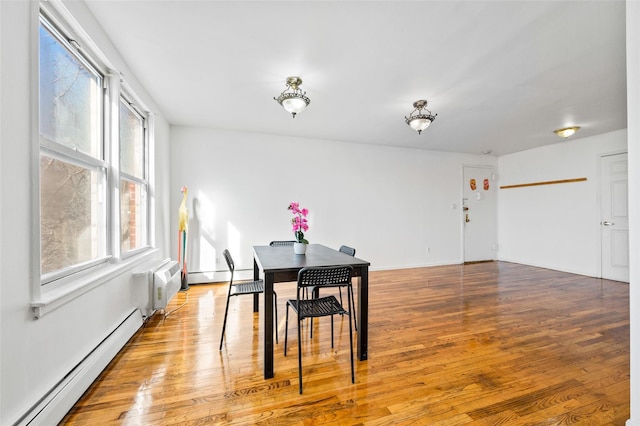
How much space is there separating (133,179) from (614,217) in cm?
753

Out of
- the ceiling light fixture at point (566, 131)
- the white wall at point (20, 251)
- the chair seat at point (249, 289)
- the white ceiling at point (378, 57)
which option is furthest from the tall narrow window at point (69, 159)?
the ceiling light fixture at point (566, 131)

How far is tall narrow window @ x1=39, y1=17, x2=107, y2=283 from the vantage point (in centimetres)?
163

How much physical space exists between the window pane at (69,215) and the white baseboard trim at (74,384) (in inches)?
26.4

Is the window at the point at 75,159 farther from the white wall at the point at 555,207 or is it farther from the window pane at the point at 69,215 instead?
the white wall at the point at 555,207

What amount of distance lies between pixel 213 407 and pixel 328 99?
325 centimetres

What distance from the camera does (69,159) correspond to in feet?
5.97

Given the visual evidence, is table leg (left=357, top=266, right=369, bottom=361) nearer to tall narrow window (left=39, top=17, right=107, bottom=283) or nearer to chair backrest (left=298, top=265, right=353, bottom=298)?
chair backrest (left=298, top=265, right=353, bottom=298)

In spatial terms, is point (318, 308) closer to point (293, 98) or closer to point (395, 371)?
point (395, 371)

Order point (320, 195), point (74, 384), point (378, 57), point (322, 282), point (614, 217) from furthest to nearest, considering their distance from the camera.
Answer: point (320, 195) < point (614, 217) < point (378, 57) < point (322, 282) < point (74, 384)

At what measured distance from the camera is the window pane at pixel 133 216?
2.84 m

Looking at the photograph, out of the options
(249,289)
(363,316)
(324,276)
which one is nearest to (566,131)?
(363,316)

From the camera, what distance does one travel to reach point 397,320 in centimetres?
298

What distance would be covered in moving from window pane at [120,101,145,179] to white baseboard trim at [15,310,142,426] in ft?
5.47

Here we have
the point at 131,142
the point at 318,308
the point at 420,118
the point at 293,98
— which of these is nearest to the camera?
the point at 318,308
